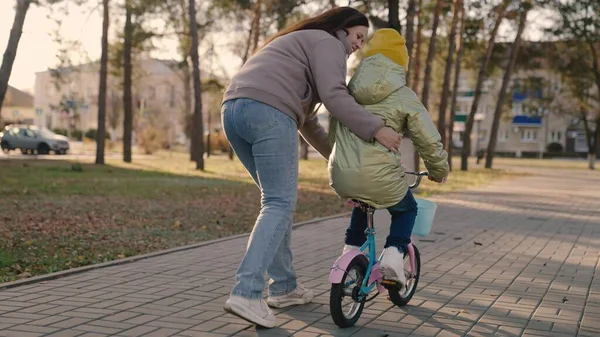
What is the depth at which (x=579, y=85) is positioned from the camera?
45.4m

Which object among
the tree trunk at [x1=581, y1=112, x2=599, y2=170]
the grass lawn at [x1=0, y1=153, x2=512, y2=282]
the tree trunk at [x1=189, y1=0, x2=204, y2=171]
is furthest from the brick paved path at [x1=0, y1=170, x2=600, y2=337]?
the tree trunk at [x1=581, y1=112, x2=599, y2=170]

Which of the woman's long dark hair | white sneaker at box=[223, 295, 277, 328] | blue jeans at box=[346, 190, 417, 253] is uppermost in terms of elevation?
the woman's long dark hair

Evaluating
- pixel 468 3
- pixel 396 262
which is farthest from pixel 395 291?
pixel 468 3

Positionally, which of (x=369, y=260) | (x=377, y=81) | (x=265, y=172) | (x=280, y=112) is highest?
(x=377, y=81)

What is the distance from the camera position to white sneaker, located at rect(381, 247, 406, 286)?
5.32 m

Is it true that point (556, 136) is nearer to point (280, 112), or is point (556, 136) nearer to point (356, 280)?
point (356, 280)

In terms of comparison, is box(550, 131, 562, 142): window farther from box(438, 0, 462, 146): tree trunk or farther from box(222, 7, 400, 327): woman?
box(222, 7, 400, 327): woman

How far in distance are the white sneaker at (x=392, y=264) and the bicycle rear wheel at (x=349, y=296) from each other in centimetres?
18

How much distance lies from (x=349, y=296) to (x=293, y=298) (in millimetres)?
662

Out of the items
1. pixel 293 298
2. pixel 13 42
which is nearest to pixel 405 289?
pixel 293 298

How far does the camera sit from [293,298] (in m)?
5.60

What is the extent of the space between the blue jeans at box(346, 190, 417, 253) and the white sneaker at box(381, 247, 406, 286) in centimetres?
4

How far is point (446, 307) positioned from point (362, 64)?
1844 mm

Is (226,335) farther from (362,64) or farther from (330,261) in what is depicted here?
(330,261)
